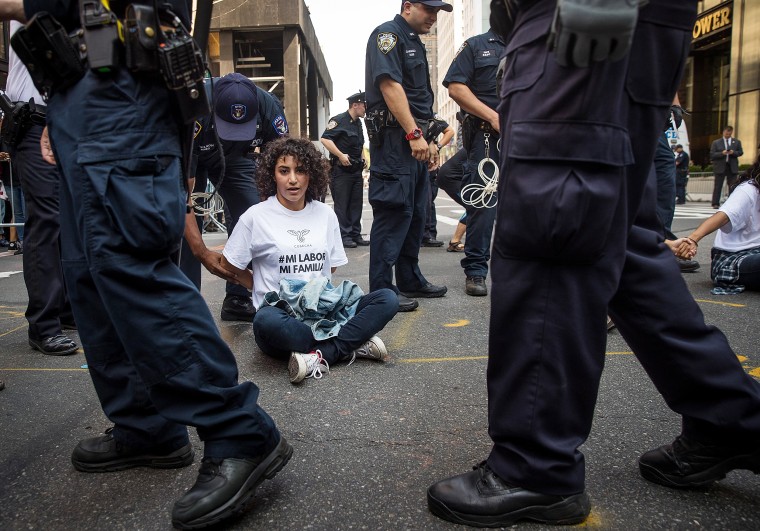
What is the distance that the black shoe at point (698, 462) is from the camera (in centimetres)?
160

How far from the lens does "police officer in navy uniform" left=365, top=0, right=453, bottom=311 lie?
3801 millimetres

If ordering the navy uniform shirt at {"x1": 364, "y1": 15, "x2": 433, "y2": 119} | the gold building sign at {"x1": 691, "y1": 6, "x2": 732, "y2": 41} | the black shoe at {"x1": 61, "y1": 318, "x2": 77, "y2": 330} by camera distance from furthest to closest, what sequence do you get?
the gold building sign at {"x1": 691, "y1": 6, "x2": 732, "y2": 41} → the navy uniform shirt at {"x1": 364, "y1": 15, "x2": 433, "y2": 119} → the black shoe at {"x1": 61, "y1": 318, "x2": 77, "y2": 330}

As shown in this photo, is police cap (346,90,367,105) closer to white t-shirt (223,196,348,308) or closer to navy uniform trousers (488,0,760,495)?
white t-shirt (223,196,348,308)

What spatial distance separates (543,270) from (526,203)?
16 cm

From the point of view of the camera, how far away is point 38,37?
4.78 feet

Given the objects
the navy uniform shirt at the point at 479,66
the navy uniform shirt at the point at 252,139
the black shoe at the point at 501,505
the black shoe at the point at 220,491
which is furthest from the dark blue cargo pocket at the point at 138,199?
the navy uniform shirt at the point at 479,66

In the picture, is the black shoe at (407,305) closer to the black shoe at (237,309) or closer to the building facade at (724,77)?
the black shoe at (237,309)

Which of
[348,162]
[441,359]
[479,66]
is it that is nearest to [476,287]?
[479,66]

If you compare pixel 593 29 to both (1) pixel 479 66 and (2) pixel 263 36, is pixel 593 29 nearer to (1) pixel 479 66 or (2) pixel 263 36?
(1) pixel 479 66

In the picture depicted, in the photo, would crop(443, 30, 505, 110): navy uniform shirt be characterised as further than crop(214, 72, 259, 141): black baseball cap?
Yes

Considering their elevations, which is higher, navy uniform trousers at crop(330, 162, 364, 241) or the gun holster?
the gun holster

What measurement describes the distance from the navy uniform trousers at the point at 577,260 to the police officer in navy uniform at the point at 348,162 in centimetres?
650

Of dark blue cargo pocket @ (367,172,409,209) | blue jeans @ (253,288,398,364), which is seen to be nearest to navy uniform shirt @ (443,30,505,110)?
dark blue cargo pocket @ (367,172,409,209)

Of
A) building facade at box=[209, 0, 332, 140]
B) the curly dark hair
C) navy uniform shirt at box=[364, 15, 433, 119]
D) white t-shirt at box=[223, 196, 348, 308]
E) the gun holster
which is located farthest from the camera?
building facade at box=[209, 0, 332, 140]
